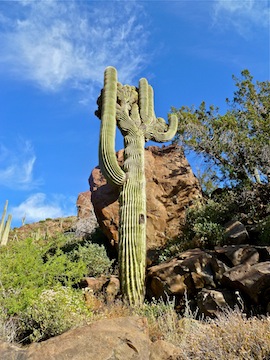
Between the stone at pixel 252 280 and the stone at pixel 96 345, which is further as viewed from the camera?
the stone at pixel 252 280

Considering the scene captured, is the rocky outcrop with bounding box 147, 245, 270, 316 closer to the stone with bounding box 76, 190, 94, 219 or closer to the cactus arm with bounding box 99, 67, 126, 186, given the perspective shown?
the cactus arm with bounding box 99, 67, 126, 186

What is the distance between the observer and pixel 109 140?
25.4 feet

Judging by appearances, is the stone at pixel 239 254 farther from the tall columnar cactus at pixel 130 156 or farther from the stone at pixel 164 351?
the stone at pixel 164 351

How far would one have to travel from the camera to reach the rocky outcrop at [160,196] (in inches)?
358

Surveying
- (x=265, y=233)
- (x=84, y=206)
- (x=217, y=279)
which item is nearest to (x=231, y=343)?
(x=217, y=279)

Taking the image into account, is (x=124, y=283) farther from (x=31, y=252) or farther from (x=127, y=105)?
(x=127, y=105)

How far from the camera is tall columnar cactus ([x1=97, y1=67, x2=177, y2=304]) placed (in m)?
6.57

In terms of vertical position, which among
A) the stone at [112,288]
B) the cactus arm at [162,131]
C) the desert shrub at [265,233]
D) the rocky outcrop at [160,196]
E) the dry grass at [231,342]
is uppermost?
the cactus arm at [162,131]

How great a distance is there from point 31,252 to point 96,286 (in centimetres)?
210

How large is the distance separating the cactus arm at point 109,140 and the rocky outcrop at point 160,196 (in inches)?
53.5

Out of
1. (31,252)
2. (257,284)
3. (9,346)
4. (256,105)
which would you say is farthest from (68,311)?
(256,105)

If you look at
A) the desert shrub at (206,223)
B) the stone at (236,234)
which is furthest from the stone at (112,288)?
the stone at (236,234)

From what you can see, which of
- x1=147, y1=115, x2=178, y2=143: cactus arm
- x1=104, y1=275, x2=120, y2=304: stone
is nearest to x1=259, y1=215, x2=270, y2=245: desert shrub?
x1=104, y1=275, x2=120, y2=304: stone

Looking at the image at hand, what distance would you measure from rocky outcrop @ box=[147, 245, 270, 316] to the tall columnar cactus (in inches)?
20.5
